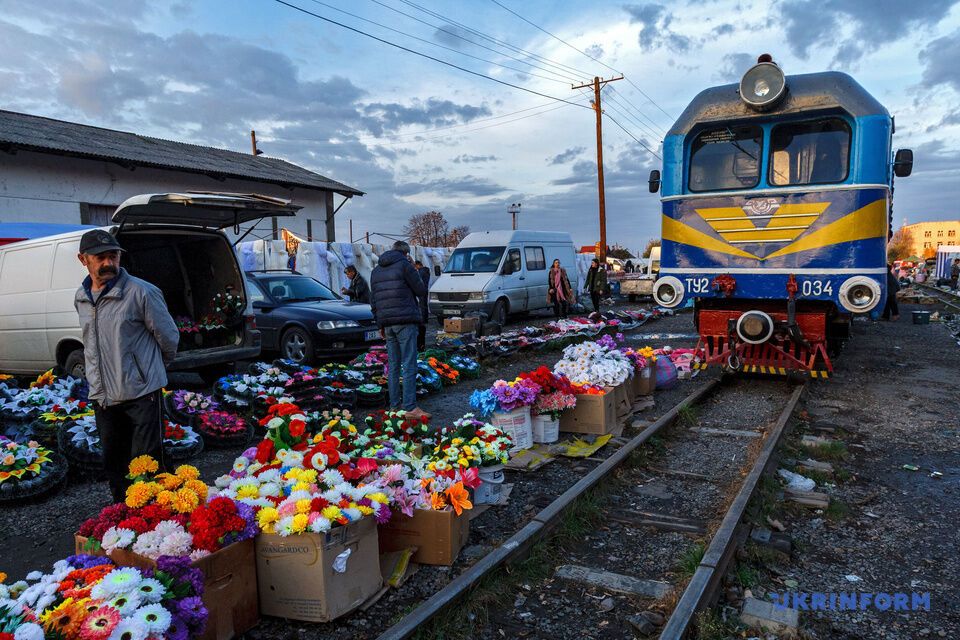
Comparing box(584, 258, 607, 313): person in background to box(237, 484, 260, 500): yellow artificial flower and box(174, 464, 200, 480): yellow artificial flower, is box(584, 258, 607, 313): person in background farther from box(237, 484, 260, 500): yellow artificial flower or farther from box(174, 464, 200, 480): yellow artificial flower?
box(174, 464, 200, 480): yellow artificial flower

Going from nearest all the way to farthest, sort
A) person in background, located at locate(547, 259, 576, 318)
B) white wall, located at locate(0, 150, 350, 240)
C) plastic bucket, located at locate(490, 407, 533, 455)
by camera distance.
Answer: plastic bucket, located at locate(490, 407, 533, 455) < white wall, located at locate(0, 150, 350, 240) < person in background, located at locate(547, 259, 576, 318)

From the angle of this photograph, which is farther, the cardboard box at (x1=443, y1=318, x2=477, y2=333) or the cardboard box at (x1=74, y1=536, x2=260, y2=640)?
the cardboard box at (x1=443, y1=318, x2=477, y2=333)

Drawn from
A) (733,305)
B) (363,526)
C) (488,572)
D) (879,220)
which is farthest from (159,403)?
(879,220)

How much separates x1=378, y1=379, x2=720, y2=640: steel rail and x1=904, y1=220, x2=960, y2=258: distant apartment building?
448ft

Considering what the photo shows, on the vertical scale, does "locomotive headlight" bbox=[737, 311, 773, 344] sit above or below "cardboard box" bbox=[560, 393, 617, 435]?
above

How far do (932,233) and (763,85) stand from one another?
147117 millimetres

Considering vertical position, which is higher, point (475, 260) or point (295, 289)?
point (475, 260)

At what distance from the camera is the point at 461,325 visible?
13.0 metres

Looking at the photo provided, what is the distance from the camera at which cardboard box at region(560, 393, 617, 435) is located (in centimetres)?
606

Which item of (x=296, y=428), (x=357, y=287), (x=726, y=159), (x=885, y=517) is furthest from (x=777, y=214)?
(x=357, y=287)

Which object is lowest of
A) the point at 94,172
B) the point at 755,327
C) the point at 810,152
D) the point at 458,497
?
the point at 458,497

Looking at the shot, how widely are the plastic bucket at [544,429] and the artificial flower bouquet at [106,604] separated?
370 centimetres

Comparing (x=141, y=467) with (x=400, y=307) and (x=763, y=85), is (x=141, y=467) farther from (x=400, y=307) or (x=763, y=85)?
(x=763, y=85)

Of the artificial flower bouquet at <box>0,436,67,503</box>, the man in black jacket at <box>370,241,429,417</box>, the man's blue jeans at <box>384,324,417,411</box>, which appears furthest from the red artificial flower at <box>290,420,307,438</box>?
the man's blue jeans at <box>384,324,417,411</box>
